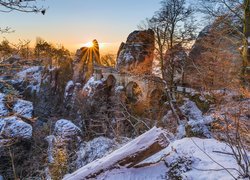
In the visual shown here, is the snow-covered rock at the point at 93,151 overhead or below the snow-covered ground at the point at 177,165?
below

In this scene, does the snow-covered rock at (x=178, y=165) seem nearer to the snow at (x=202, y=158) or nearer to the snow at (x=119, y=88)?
the snow at (x=202, y=158)

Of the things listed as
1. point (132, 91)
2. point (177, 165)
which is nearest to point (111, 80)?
point (132, 91)

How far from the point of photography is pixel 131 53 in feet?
75.4

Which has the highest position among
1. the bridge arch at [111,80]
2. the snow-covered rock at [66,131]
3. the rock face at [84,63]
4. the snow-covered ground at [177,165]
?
the rock face at [84,63]

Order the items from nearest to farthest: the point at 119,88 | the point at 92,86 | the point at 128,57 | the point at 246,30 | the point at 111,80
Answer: the point at 246,30, the point at 119,88, the point at 92,86, the point at 128,57, the point at 111,80

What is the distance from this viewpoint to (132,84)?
23.8 meters

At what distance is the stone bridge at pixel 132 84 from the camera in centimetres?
2019

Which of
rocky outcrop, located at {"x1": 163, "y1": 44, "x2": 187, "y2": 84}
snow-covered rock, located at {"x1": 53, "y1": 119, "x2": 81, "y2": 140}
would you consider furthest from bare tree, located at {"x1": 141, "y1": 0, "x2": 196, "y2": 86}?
snow-covered rock, located at {"x1": 53, "y1": 119, "x2": 81, "y2": 140}

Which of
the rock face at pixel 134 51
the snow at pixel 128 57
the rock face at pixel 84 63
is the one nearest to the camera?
the rock face at pixel 134 51

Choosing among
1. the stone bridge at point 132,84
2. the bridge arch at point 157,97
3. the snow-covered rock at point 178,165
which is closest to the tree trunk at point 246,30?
the bridge arch at point 157,97

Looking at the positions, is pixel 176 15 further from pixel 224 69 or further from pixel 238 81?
pixel 238 81

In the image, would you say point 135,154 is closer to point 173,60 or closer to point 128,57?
point 173,60

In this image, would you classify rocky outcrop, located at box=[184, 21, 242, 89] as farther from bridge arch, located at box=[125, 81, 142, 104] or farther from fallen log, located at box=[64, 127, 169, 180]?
fallen log, located at box=[64, 127, 169, 180]

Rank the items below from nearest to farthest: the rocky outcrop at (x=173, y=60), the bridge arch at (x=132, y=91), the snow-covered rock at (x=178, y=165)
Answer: the snow-covered rock at (x=178, y=165)
the rocky outcrop at (x=173, y=60)
the bridge arch at (x=132, y=91)
